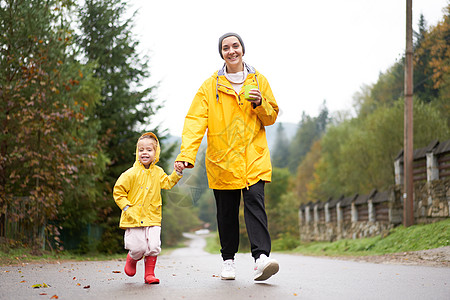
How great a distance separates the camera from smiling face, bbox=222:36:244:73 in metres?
5.79

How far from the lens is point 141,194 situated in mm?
5531

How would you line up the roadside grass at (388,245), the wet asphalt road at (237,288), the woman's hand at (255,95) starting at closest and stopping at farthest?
the wet asphalt road at (237,288) → the woman's hand at (255,95) → the roadside grass at (388,245)

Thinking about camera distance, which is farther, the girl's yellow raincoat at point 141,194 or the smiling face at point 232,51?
the smiling face at point 232,51

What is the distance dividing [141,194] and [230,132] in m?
1.07

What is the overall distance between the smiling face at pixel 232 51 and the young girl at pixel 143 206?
3.97 feet

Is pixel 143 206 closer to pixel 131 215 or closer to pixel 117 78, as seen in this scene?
pixel 131 215

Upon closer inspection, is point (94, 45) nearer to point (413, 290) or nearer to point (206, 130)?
point (206, 130)

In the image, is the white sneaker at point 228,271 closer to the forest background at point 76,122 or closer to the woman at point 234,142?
the woman at point 234,142

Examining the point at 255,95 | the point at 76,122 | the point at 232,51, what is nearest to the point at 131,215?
the point at 255,95

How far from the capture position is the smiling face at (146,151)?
5691 millimetres

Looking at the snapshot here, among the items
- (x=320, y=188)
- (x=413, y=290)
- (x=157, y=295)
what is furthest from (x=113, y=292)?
(x=320, y=188)

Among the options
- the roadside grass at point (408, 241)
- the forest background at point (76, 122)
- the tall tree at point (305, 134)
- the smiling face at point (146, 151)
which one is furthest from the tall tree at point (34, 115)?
the tall tree at point (305, 134)

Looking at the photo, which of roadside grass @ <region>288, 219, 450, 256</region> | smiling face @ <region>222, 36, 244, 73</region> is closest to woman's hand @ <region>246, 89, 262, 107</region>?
smiling face @ <region>222, 36, 244, 73</region>

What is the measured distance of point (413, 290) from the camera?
5.00 meters
